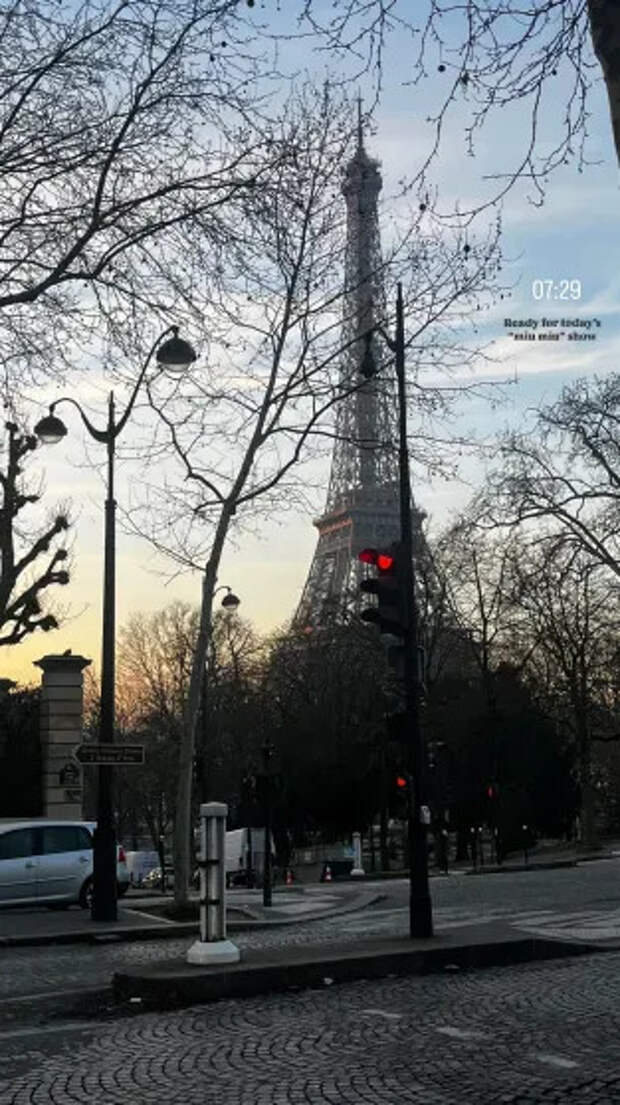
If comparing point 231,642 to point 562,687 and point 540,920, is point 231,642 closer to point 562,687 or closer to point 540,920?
point 562,687

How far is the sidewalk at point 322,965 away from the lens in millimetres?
10469

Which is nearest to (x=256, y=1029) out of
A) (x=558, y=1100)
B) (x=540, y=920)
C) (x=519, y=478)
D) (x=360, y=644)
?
(x=558, y=1100)

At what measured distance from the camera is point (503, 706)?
183ft

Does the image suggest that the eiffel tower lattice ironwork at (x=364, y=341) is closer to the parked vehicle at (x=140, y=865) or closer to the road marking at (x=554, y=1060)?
the road marking at (x=554, y=1060)

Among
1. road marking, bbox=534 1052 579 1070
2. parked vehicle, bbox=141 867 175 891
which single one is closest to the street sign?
road marking, bbox=534 1052 579 1070

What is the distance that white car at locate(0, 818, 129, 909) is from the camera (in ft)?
73.6

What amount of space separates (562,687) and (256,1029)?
4653cm

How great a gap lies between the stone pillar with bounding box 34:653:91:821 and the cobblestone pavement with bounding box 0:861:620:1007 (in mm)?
10138

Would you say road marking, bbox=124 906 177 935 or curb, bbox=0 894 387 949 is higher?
road marking, bbox=124 906 177 935

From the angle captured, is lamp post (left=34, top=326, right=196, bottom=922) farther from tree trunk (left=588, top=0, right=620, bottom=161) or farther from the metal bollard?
tree trunk (left=588, top=0, right=620, bottom=161)

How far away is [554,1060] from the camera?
24.8 feet

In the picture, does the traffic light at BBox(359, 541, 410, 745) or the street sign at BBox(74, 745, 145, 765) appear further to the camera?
the street sign at BBox(74, 745, 145, 765)

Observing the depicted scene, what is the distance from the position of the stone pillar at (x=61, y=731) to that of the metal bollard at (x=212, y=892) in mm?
22602

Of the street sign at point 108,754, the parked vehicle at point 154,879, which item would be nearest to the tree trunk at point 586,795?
the parked vehicle at point 154,879
